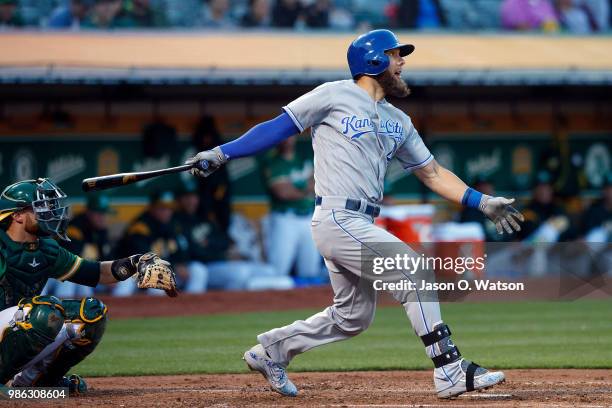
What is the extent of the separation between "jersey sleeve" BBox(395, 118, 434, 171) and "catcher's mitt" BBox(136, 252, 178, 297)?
134cm

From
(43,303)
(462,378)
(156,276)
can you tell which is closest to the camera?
(462,378)

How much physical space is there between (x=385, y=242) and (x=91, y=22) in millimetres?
8815

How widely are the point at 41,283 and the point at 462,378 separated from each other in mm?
2241

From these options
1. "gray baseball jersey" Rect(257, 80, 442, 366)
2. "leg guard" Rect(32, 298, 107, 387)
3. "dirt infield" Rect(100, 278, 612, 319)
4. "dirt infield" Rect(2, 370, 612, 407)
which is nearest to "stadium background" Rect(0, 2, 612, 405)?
"dirt infield" Rect(100, 278, 612, 319)

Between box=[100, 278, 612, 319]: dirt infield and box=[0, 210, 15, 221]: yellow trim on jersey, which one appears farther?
box=[100, 278, 612, 319]: dirt infield

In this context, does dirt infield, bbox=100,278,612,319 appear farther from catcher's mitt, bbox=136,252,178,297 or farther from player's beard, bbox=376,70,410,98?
player's beard, bbox=376,70,410,98

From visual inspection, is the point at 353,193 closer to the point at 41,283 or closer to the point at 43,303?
the point at 43,303

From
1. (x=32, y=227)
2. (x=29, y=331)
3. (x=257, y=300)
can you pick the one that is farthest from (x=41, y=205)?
(x=257, y=300)

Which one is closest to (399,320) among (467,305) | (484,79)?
(467,305)

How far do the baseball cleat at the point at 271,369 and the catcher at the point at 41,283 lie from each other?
53 centimetres

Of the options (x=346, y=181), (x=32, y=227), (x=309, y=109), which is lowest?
(x=32, y=227)

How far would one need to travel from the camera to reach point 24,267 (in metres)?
5.86

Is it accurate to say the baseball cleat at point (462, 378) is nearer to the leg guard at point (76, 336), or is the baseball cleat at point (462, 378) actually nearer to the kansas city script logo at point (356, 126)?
the kansas city script logo at point (356, 126)

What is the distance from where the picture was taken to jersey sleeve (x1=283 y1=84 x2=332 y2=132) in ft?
18.9
